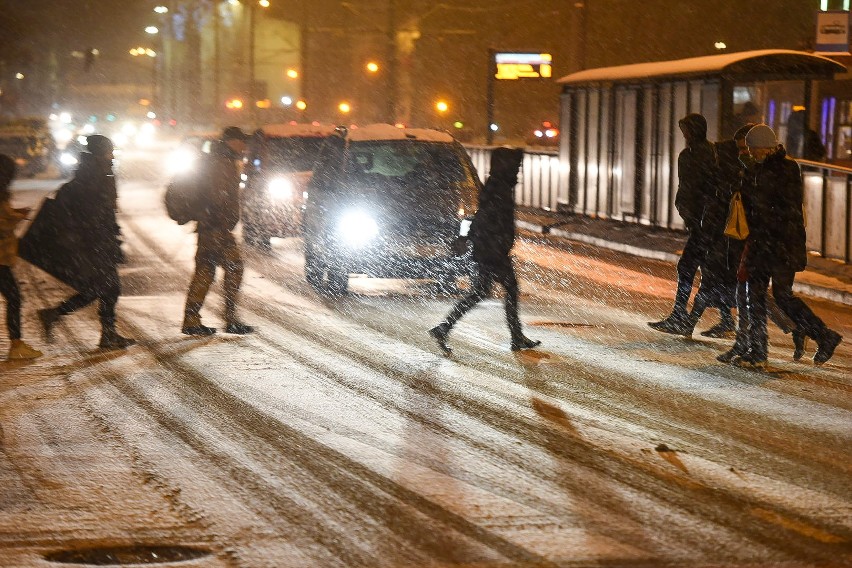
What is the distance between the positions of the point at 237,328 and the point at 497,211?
2585mm

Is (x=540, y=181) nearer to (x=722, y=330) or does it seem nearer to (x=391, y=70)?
(x=391, y=70)

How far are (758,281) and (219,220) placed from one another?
4.71 metres

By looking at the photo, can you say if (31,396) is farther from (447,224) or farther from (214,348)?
(447,224)

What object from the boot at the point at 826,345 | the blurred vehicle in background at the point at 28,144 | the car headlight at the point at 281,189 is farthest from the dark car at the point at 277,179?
the blurred vehicle in background at the point at 28,144

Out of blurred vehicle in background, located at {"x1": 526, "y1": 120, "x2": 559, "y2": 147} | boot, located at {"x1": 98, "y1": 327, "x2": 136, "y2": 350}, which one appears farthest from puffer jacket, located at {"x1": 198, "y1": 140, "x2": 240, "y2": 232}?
blurred vehicle in background, located at {"x1": 526, "y1": 120, "x2": 559, "y2": 147}

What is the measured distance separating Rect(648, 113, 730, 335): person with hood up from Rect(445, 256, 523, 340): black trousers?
1.69 meters

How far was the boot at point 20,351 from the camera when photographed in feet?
34.3

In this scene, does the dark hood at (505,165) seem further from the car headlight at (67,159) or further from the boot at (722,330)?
the car headlight at (67,159)

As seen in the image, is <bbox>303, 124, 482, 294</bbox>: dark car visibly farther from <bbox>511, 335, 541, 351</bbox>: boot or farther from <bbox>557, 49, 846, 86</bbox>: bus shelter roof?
<bbox>557, 49, 846, 86</bbox>: bus shelter roof

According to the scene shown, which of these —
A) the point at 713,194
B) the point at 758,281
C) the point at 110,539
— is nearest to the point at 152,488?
the point at 110,539

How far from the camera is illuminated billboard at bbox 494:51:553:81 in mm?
43219

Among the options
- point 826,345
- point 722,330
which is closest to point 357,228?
point 722,330

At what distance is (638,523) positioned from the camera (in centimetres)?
595

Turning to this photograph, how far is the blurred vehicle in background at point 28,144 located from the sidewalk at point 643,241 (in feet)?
71.0
